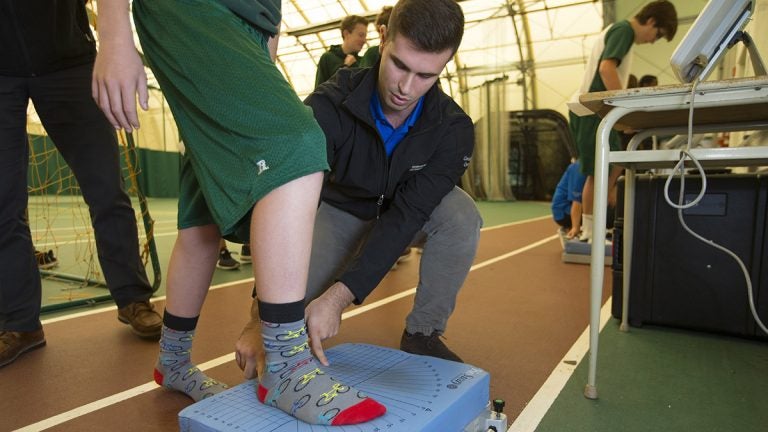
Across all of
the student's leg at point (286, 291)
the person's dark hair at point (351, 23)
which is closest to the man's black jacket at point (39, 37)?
the student's leg at point (286, 291)

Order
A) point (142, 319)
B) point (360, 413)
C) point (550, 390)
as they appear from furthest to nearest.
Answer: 1. point (142, 319)
2. point (550, 390)
3. point (360, 413)

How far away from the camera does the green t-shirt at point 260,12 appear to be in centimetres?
88

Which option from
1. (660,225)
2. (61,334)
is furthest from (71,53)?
(660,225)

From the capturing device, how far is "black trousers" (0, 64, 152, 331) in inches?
56.7

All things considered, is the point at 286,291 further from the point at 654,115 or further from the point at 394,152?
→ the point at 654,115

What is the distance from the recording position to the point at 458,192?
142cm

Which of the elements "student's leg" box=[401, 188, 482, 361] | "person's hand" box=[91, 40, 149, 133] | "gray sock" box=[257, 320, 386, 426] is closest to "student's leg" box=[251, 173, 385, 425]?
"gray sock" box=[257, 320, 386, 426]

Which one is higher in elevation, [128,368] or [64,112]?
[64,112]

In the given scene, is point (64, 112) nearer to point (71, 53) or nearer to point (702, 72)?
point (71, 53)

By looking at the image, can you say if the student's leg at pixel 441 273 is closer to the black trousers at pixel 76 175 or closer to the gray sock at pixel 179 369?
the gray sock at pixel 179 369

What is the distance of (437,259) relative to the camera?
1.30 m

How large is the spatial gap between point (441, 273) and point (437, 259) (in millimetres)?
38

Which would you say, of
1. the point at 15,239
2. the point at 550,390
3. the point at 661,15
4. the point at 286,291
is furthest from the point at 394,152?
the point at 661,15

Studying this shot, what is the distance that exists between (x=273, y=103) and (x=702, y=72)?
0.99 m
